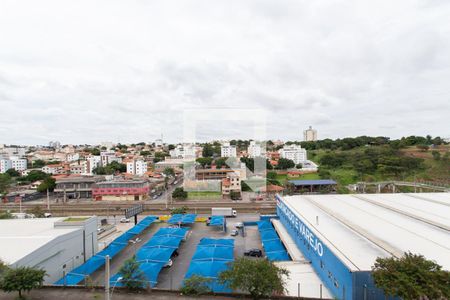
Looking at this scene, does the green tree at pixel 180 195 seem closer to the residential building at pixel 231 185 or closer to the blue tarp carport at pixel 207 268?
the residential building at pixel 231 185

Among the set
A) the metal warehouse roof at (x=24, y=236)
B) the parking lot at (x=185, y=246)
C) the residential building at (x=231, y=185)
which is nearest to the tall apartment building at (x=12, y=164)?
the residential building at (x=231, y=185)

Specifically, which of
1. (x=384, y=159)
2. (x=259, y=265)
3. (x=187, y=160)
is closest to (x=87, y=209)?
(x=187, y=160)

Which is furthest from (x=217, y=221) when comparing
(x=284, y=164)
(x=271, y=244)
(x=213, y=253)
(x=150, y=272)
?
(x=284, y=164)

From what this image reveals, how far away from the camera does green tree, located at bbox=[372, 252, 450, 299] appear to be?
557 centimetres

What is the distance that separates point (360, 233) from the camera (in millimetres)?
9844

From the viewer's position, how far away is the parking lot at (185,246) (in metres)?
10.3

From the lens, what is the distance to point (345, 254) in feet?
26.3

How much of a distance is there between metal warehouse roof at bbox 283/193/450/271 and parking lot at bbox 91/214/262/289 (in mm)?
3353

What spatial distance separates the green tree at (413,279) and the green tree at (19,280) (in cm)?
945

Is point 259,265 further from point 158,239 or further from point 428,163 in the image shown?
point 428,163

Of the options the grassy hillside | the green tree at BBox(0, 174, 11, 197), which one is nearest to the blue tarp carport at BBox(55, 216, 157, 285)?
the green tree at BBox(0, 174, 11, 197)

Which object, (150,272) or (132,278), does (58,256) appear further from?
(132,278)

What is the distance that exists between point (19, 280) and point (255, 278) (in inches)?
267

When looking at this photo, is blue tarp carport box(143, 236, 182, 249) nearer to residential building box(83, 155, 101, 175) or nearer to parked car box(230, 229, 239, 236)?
parked car box(230, 229, 239, 236)
